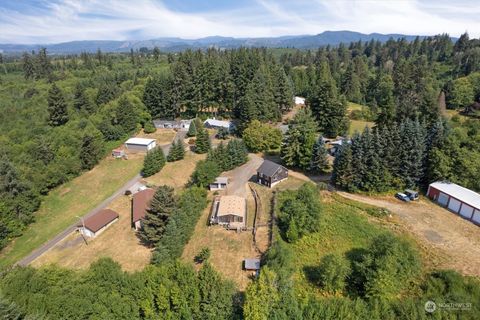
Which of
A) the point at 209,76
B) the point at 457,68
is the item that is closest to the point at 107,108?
the point at 209,76

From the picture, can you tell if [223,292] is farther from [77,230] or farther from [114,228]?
[77,230]

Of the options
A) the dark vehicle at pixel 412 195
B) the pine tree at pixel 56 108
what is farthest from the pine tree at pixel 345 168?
the pine tree at pixel 56 108

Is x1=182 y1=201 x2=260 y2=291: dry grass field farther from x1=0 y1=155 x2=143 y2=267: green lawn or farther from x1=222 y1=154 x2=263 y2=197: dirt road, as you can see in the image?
x1=0 y1=155 x2=143 y2=267: green lawn

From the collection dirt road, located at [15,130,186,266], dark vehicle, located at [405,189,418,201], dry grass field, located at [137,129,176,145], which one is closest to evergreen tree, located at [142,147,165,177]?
dirt road, located at [15,130,186,266]

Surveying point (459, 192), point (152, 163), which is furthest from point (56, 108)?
point (459, 192)

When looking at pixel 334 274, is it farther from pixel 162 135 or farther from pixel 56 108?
pixel 56 108

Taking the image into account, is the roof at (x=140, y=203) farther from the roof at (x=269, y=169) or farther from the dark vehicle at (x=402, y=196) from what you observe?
the dark vehicle at (x=402, y=196)

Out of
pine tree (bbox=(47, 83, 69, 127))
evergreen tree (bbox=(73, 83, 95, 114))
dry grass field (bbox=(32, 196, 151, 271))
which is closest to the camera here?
dry grass field (bbox=(32, 196, 151, 271))
